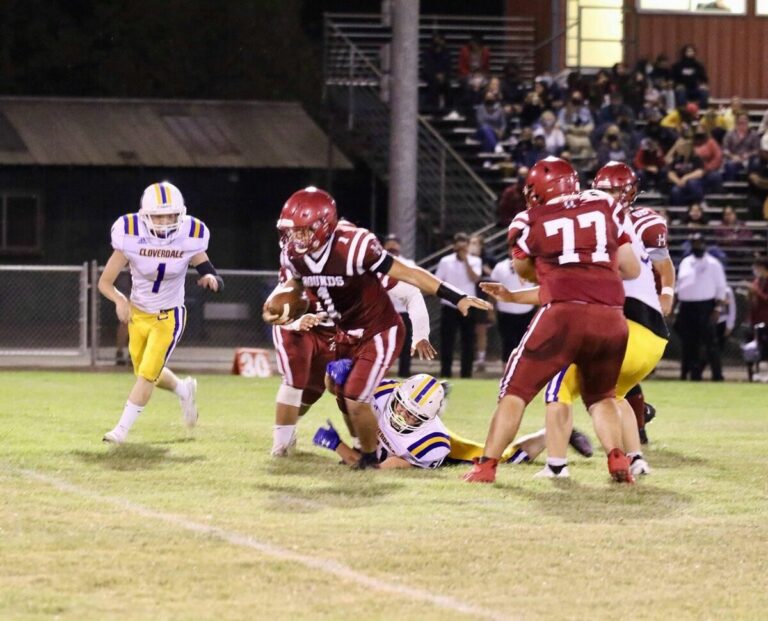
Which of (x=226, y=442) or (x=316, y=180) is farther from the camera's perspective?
(x=316, y=180)

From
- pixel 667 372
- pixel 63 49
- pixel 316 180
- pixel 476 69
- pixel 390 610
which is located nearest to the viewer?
pixel 390 610

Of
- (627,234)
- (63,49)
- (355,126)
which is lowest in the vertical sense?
(627,234)

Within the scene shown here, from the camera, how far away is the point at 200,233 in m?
10.7

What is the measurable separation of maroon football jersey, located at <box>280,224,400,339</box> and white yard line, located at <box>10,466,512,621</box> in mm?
1746

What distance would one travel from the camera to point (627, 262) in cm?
866

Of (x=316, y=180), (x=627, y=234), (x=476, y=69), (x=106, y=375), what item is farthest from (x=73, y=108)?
(x=627, y=234)

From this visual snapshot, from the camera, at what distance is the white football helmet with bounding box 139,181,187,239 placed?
10375 mm

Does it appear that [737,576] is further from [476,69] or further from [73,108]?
[73,108]

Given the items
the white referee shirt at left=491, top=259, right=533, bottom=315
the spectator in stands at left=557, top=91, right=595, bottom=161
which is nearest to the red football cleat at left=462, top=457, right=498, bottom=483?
the white referee shirt at left=491, top=259, right=533, bottom=315

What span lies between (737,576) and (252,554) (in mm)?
1906

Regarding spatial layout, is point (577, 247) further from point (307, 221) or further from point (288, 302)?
point (288, 302)

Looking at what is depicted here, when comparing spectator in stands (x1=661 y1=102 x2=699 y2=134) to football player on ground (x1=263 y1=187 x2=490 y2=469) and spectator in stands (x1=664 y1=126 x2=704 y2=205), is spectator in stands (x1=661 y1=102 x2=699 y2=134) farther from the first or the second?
football player on ground (x1=263 y1=187 x2=490 y2=469)

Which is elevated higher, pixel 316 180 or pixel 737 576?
pixel 316 180

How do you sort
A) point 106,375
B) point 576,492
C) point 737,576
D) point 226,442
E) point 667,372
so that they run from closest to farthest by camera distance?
point 737,576 → point 576,492 → point 226,442 → point 106,375 → point 667,372
